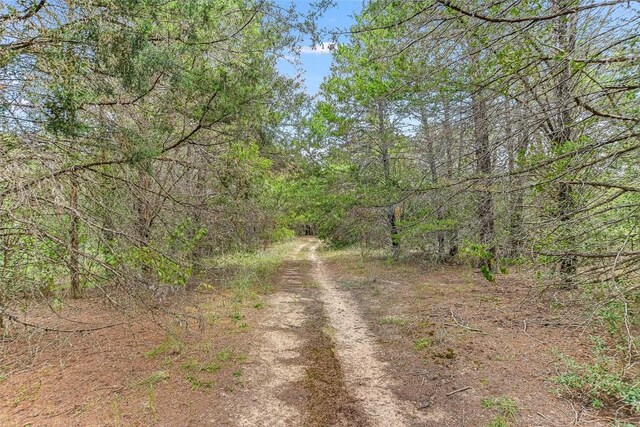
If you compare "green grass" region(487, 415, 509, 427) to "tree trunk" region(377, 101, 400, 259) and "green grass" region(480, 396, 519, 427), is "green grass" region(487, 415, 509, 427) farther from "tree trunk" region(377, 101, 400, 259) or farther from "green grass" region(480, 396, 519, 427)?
"tree trunk" region(377, 101, 400, 259)

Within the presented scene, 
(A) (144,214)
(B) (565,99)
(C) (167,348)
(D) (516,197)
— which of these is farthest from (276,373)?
(B) (565,99)

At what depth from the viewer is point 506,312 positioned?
232 inches

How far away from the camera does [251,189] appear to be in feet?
22.6

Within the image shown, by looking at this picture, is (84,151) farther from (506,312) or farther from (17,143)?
(506,312)

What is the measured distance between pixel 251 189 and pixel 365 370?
4139 millimetres

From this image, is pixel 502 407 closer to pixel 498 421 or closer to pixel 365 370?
pixel 498 421

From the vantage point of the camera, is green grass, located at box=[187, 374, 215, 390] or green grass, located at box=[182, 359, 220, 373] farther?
green grass, located at box=[182, 359, 220, 373]

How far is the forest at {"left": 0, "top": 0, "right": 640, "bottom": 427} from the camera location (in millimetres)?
3086

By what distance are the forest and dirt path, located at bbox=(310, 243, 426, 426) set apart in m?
0.03

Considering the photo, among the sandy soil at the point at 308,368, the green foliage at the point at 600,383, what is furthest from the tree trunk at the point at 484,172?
the green foliage at the point at 600,383

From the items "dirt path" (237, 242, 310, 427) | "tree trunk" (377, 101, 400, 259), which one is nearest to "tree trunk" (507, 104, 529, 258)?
"dirt path" (237, 242, 310, 427)

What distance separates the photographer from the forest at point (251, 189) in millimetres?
3086

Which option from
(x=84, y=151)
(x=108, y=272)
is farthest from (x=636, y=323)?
(x=84, y=151)

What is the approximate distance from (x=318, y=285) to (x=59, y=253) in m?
7.48
